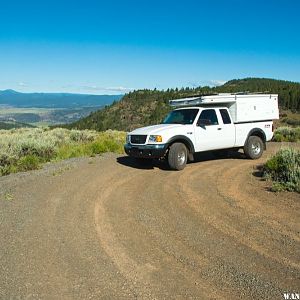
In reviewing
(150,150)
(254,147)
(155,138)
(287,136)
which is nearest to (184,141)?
(155,138)

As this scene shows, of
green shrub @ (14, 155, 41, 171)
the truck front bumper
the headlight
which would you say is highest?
the headlight

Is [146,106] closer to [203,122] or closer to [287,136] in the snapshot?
[287,136]

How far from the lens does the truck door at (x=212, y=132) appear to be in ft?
40.9

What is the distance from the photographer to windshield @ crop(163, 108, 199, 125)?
41.7ft

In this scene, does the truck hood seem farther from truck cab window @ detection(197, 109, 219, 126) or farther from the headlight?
truck cab window @ detection(197, 109, 219, 126)

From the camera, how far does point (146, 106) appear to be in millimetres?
91750

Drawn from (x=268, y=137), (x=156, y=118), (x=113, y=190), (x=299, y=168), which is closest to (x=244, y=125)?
(x=268, y=137)

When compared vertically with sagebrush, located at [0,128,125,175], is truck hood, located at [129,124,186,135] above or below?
above

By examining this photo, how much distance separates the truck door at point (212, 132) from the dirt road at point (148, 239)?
275cm

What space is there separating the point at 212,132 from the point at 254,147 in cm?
211

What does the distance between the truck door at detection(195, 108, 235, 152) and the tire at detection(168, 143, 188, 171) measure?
70 cm

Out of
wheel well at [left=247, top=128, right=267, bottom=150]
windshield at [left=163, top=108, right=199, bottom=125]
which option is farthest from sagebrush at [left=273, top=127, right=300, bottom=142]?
windshield at [left=163, top=108, right=199, bottom=125]

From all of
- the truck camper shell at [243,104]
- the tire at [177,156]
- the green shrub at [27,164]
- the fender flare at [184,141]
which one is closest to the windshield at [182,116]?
the truck camper shell at [243,104]

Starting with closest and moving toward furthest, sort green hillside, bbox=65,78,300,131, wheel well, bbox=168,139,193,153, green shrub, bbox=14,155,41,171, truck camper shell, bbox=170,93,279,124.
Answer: wheel well, bbox=168,139,193,153 < green shrub, bbox=14,155,41,171 < truck camper shell, bbox=170,93,279,124 < green hillside, bbox=65,78,300,131
